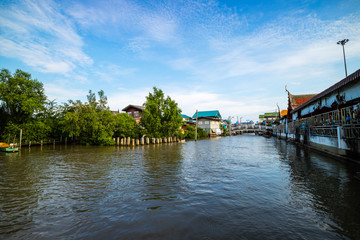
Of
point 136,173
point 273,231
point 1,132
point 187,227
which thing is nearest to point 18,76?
point 1,132

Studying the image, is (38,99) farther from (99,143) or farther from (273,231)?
(273,231)

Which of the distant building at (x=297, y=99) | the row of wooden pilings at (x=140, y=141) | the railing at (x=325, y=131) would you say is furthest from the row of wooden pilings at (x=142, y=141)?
the railing at (x=325, y=131)

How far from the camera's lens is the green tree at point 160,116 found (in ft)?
123

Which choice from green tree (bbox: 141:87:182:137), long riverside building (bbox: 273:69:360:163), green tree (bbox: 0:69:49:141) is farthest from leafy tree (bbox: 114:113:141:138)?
long riverside building (bbox: 273:69:360:163)

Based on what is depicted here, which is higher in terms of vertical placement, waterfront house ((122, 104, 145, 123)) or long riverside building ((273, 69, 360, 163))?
waterfront house ((122, 104, 145, 123))

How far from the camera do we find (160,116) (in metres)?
38.6

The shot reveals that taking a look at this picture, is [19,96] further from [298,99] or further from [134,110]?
[298,99]

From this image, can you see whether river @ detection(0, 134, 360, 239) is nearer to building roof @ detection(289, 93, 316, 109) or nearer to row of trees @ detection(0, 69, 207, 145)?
row of trees @ detection(0, 69, 207, 145)

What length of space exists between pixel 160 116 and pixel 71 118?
16591mm

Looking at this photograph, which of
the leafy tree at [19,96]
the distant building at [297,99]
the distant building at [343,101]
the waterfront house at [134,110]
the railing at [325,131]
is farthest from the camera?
the waterfront house at [134,110]

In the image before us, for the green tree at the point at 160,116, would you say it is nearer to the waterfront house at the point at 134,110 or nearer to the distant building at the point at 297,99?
the waterfront house at the point at 134,110

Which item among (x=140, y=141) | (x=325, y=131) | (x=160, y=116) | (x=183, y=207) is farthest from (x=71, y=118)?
(x=325, y=131)

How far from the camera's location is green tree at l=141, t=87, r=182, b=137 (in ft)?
123

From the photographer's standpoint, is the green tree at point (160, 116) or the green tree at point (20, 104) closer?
the green tree at point (20, 104)
